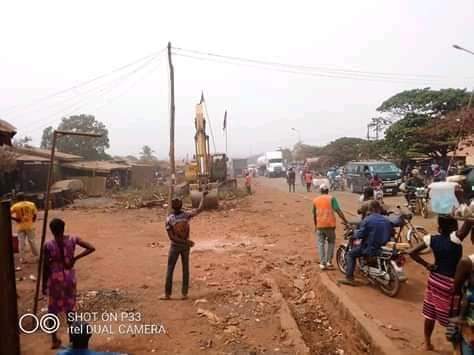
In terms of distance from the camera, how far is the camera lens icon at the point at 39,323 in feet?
17.0

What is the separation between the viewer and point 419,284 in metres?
7.07

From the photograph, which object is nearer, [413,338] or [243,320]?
[413,338]

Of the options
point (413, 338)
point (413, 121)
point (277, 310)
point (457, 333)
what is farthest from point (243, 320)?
point (413, 121)

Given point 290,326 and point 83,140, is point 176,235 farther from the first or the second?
point 83,140

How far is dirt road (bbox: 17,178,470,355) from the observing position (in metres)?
5.25

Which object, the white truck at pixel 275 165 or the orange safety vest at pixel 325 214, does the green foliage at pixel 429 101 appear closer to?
the white truck at pixel 275 165

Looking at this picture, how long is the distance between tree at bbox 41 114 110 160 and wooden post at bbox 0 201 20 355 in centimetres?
4898

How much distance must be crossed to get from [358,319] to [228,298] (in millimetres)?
2307

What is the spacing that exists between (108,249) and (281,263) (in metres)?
5.02

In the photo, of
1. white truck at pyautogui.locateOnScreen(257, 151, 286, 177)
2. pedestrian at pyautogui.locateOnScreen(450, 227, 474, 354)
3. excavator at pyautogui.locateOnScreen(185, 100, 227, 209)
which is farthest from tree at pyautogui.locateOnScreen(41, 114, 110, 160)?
pedestrian at pyautogui.locateOnScreen(450, 227, 474, 354)

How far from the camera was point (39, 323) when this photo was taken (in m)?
5.79

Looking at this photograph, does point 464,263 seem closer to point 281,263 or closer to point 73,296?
point 73,296

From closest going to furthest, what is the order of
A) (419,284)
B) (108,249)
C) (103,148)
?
(419,284)
(108,249)
(103,148)

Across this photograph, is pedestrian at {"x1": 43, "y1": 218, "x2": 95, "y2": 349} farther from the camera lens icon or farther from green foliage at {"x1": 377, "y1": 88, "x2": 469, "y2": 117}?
green foliage at {"x1": 377, "y1": 88, "x2": 469, "y2": 117}
